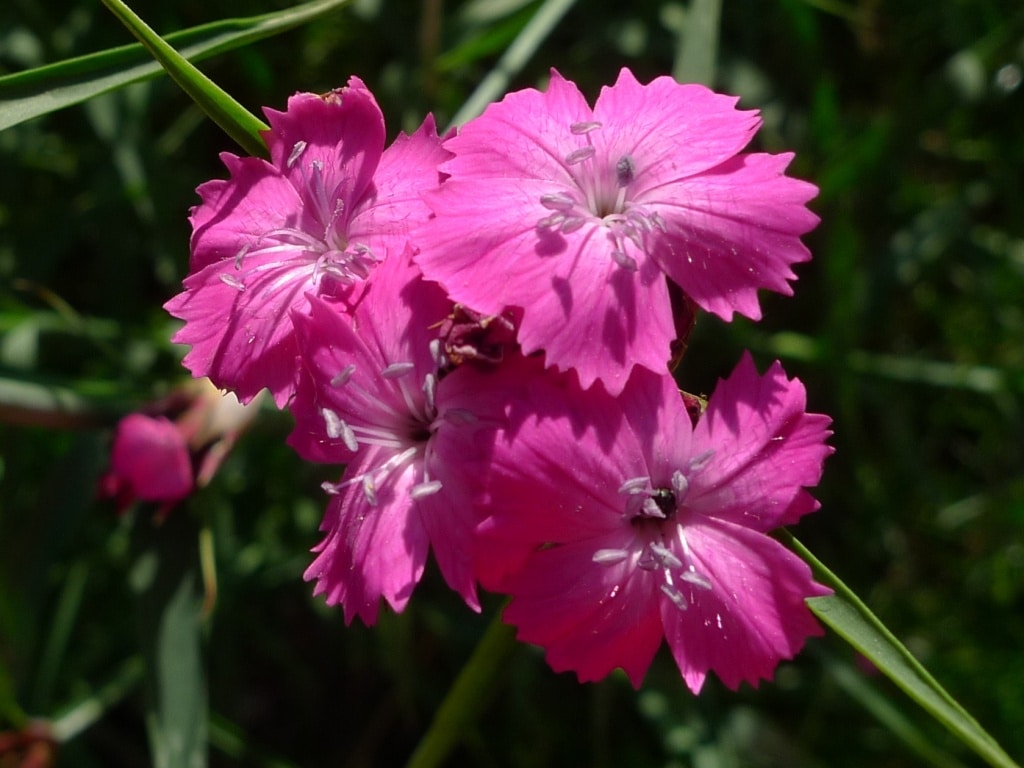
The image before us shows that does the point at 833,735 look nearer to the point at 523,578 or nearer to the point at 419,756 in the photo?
the point at 419,756

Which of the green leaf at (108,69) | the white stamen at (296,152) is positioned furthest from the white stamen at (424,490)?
the green leaf at (108,69)

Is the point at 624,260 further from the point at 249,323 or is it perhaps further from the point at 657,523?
the point at 249,323

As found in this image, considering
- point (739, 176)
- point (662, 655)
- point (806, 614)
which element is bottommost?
point (662, 655)

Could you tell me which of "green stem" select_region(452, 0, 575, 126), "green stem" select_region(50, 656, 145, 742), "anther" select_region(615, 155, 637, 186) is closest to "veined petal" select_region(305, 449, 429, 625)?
"anther" select_region(615, 155, 637, 186)

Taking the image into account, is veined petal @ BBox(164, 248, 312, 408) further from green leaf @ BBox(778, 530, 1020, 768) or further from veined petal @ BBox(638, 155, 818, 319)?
green leaf @ BBox(778, 530, 1020, 768)

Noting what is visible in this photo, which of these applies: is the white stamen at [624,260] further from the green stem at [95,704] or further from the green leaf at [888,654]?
the green stem at [95,704]

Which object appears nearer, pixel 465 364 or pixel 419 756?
pixel 465 364

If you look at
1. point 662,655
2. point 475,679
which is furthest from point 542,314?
point 662,655

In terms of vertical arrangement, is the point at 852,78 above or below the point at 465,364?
below
